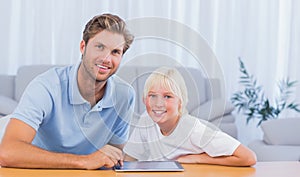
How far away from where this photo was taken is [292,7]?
450 cm

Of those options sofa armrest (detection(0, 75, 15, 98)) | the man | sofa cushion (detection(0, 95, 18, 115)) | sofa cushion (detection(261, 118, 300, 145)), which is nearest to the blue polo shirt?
the man

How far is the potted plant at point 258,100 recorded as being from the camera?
4.20 meters

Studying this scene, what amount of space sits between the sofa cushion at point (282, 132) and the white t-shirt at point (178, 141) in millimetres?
1801

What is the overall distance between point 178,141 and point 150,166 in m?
0.11

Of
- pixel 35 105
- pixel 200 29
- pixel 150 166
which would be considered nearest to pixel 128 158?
pixel 150 166

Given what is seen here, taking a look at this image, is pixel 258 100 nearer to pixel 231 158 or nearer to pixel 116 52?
pixel 231 158

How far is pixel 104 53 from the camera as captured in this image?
4.81 feet

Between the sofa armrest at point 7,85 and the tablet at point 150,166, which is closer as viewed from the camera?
the tablet at point 150,166

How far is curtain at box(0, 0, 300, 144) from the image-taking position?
4105mm

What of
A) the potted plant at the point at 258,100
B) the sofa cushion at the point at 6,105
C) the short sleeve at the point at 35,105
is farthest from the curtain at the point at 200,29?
the short sleeve at the point at 35,105

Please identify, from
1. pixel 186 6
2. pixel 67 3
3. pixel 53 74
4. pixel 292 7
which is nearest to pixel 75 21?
pixel 67 3

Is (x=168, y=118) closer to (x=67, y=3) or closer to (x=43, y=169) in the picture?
(x=43, y=169)

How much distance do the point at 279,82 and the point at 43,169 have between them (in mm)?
3331

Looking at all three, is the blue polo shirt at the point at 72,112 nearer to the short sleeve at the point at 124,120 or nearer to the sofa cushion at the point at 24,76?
the short sleeve at the point at 124,120
